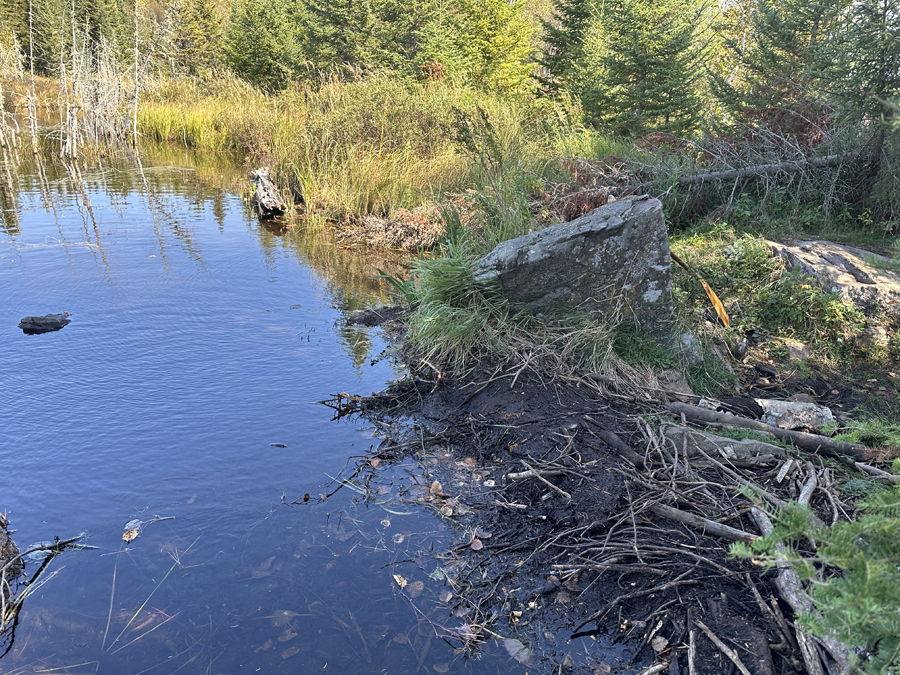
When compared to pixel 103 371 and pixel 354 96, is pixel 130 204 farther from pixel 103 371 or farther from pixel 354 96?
pixel 103 371

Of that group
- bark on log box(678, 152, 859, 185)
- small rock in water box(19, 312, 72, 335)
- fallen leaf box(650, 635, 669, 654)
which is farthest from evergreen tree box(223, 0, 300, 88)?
fallen leaf box(650, 635, 669, 654)

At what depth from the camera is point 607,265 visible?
183 inches

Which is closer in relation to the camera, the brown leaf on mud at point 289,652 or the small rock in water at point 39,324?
the brown leaf on mud at point 289,652

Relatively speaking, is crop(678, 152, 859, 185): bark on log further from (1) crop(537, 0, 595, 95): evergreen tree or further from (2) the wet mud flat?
(1) crop(537, 0, 595, 95): evergreen tree

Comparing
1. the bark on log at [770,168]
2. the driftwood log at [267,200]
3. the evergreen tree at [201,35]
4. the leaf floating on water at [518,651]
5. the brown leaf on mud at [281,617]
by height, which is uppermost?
the evergreen tree at [201,35]

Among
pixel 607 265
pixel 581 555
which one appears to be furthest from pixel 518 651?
pixel 607 265

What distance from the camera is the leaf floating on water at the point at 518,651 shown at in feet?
8.40

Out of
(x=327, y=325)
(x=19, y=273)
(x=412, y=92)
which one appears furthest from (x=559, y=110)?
(x=19, y=273)

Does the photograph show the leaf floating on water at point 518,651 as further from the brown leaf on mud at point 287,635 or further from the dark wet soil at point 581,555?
the brown leaf on mud at point 287,635

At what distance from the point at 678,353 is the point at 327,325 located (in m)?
3.54

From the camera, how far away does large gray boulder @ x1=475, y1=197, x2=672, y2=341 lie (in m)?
4.59

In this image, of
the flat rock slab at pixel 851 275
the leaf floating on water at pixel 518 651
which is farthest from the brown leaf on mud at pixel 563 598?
the flat rock slab at pixel 851 275

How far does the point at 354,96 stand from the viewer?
11555 millimetres

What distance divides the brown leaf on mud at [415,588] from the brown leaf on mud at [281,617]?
557 mm
